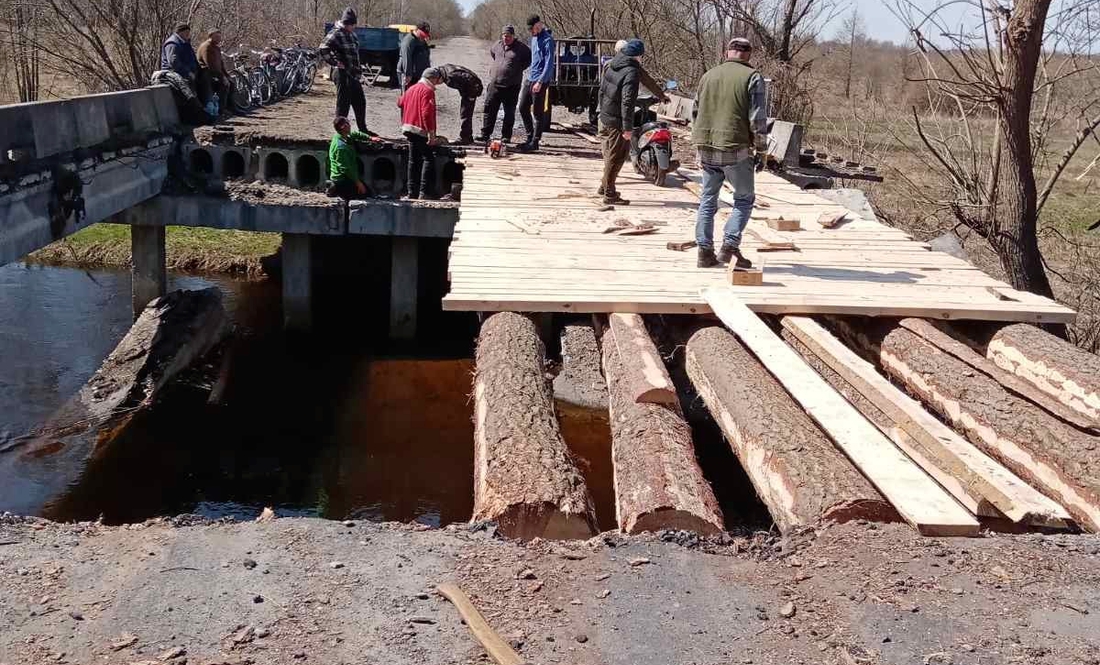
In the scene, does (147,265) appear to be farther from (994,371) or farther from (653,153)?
(994,371)

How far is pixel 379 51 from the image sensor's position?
27.8 meters

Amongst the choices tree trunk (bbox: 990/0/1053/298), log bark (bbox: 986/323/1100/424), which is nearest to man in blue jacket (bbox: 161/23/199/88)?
tree trunk (bbox: 990/0/1053/298)

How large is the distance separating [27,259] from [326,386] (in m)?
8.32

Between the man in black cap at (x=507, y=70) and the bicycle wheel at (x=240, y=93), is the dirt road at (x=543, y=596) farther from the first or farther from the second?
the bicycle wheel at (x=240, y=93)

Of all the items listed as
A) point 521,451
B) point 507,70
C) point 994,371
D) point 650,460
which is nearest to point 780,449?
point 650,460

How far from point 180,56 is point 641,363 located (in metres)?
10.0

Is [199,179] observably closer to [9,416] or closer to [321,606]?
[9,416]

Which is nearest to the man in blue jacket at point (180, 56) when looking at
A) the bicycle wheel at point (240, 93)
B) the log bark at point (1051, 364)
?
the bicycle wheel at point (240, 93)

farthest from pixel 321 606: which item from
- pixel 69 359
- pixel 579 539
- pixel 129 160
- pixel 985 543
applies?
pixel 69 359

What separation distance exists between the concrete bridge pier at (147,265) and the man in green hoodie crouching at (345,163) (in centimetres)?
305

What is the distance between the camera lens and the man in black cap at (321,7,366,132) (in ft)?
41.9

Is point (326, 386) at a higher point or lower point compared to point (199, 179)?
lower

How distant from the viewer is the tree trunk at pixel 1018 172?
9789mm

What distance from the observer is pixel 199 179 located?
1313cm
